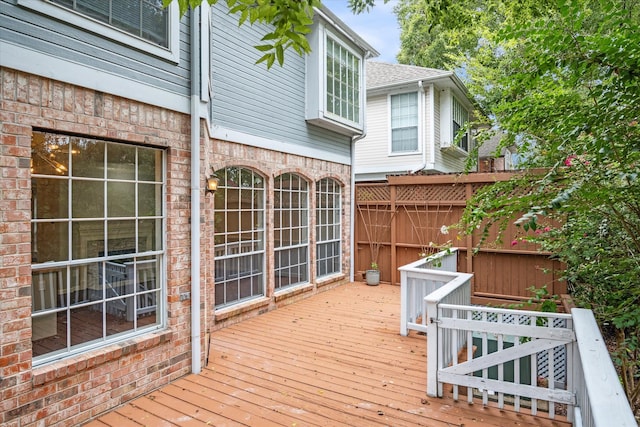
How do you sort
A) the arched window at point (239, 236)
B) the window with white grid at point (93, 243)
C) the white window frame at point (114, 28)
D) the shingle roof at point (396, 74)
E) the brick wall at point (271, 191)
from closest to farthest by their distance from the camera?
the white window frame at point (114, 28) → the window with white grid at point (93, 243) → the brick wall at point (271, 191) → the arched window at point (239, 236) → the shingle roof at point (396, 74)

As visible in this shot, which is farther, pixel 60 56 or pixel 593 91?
pixel 60 56

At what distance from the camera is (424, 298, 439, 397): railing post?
3775 mm

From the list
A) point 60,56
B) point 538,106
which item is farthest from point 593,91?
point 60,56

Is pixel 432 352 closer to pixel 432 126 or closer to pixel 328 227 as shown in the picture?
pixel 328 227

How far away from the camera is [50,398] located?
3049 mm

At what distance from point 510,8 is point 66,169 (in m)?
6.00

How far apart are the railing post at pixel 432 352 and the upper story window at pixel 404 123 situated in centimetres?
883

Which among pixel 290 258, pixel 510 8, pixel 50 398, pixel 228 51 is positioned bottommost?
pixel 50 398

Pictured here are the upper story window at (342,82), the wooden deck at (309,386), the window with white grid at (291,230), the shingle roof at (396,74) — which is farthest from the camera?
the shingle roof at (396,74)

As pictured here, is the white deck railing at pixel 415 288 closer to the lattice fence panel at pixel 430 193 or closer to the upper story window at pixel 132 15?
the lattice fence panel at pixel 430 193

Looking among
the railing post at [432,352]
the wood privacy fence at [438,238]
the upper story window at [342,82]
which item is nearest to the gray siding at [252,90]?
the upper story window at [342,82]

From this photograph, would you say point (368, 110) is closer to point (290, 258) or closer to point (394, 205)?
point (394, 205)

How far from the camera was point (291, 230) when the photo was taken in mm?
7555

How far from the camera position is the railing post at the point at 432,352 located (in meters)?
3.78
